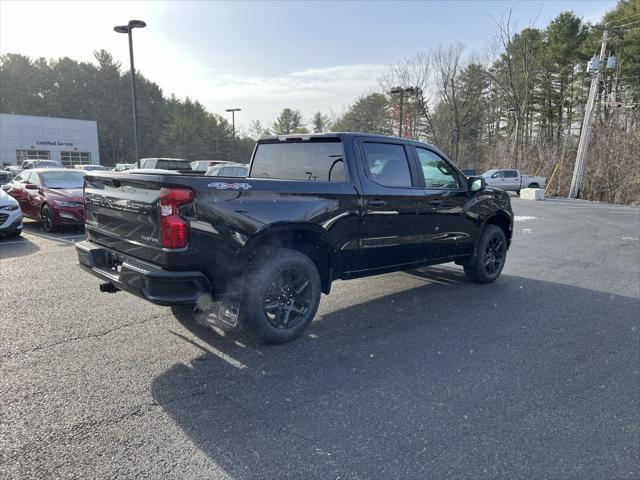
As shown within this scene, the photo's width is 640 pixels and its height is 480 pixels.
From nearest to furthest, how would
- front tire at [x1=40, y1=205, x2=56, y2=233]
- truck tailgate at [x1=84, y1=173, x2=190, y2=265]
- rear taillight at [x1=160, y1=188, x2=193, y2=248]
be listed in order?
rear taillight at [x1=160, y1=188, x2=193, y2=248]
truck tailgate at [x1=84, y1=173, x2=190, y2=265]
front tire at [x1=40, y1=205, x2=56, y2=233]

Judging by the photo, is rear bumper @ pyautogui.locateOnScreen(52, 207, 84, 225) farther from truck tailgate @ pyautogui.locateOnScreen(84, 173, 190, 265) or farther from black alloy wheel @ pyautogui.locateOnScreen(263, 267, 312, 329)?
black alloy wheel @ pyautogui.locateOnScreen(263, 267, 312, 329)

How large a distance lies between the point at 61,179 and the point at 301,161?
29.2 ft

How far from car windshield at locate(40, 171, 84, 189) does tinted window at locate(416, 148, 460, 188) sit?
8.86m

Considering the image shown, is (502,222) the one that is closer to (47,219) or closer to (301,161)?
(301,161)

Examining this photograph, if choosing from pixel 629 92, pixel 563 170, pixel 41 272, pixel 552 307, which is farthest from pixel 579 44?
pixel 41 272

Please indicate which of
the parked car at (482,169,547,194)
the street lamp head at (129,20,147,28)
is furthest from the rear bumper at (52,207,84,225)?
the parked car at (482,169,547,194)

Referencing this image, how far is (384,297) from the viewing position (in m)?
5.91

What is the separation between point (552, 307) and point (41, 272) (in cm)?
724

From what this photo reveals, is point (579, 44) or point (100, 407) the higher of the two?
point (579, 44)

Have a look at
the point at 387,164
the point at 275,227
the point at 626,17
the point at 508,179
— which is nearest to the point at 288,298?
the point at 275,227

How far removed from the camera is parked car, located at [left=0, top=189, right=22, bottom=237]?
9.43 m

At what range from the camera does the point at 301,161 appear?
5.00m

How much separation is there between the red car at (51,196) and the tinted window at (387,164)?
26.0 feet

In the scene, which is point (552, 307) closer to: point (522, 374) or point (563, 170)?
point (522, 374)
